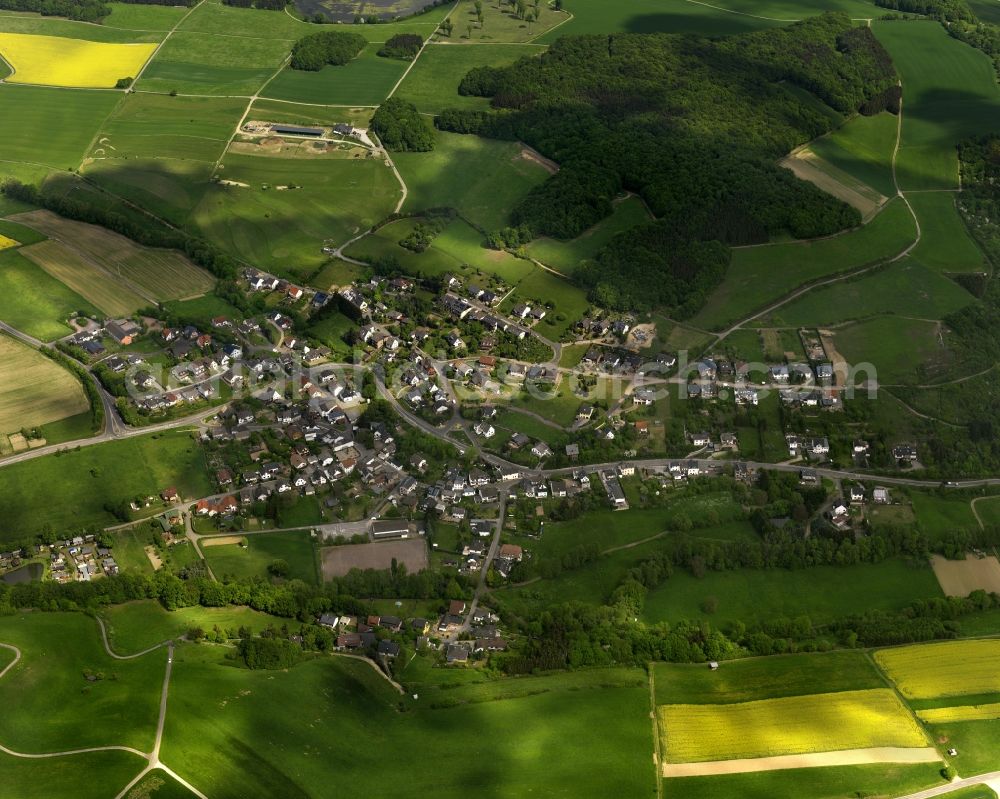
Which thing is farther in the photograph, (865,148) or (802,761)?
(865,148)

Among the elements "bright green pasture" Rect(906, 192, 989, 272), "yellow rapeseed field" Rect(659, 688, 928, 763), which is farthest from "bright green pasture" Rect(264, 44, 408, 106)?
"yellow rapeseed field" Rect(659, 688, 928, 763)

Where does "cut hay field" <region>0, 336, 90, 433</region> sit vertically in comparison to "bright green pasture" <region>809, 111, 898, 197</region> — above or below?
above

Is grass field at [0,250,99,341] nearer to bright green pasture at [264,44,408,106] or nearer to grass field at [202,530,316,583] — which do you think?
grass field at [202,530,316,583]

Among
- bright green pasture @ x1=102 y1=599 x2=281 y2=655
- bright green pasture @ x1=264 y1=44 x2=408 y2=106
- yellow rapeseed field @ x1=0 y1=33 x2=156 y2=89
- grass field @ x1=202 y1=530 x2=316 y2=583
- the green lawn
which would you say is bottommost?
the green lawn

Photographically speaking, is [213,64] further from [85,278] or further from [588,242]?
[588,242]

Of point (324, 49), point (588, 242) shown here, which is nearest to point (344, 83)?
point (324, 49)

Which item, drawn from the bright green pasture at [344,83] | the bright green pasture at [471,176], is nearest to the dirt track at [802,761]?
the bright green pasture at [471,176]
